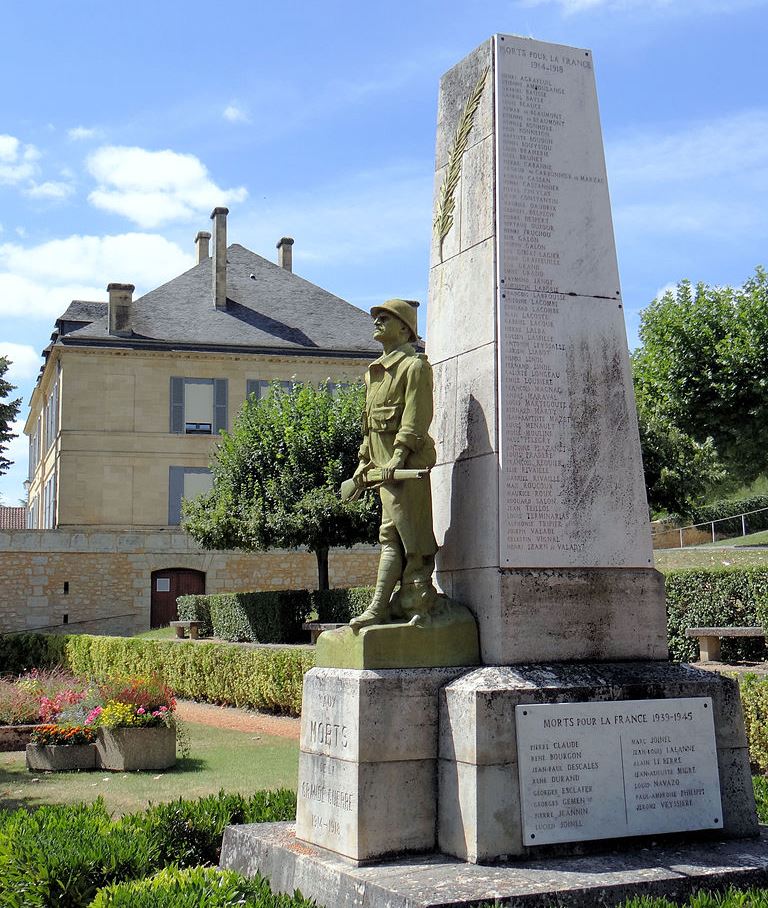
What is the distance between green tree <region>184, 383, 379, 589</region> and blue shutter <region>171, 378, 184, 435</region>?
927cm

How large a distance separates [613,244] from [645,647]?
83.8 inches

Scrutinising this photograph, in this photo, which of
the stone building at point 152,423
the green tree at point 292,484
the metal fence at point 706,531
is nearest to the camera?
the green tree at point 292,484

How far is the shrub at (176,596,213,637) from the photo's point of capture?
2650 cm

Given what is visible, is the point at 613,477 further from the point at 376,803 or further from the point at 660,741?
the point at 376,803

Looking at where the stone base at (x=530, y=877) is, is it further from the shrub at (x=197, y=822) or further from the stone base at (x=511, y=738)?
the shrub at (x=197, y=822)

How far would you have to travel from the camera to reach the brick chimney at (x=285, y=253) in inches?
1612

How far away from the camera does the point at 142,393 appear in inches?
1312

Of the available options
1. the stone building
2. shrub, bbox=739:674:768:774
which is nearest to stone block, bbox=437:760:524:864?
shrub, bbox=739:674:768:774

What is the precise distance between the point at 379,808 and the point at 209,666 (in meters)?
14.9

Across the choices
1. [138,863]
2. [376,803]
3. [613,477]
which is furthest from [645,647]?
[138,863]

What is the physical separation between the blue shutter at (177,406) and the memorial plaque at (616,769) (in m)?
29.4

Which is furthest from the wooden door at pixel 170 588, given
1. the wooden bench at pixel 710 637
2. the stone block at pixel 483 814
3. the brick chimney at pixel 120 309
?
the stone block at pixel 483 814

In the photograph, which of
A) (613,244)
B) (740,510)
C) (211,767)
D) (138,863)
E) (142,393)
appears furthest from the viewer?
(740,510)

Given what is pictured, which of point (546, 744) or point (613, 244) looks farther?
point (613, 244)
